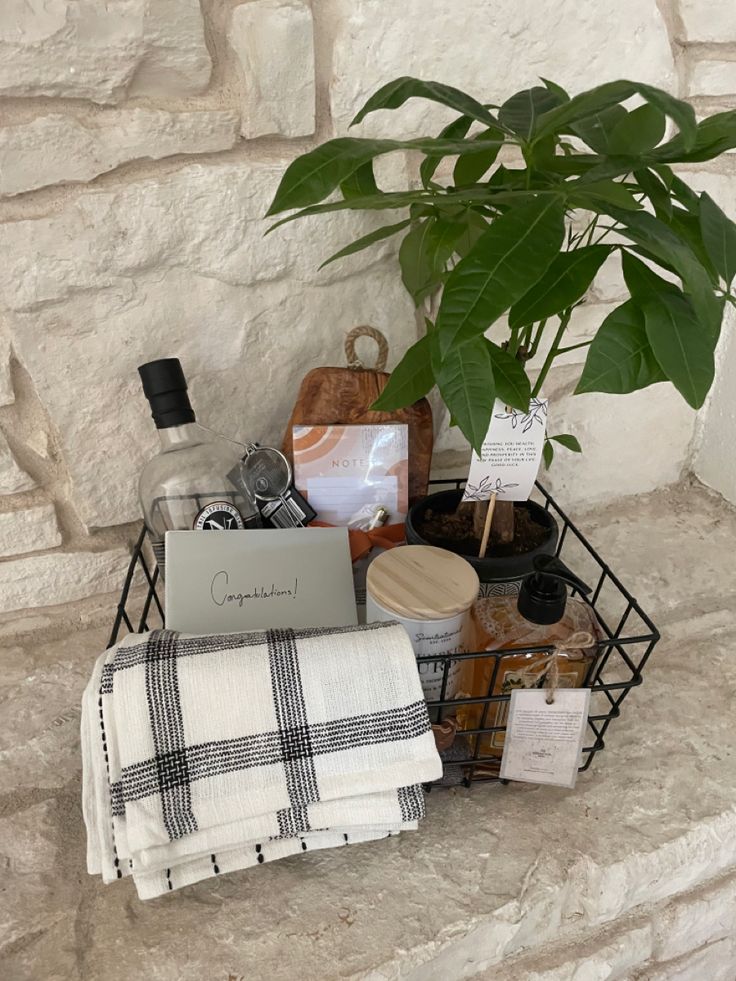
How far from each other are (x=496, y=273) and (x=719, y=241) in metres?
0.19

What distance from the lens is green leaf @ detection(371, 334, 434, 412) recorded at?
2.24 ft

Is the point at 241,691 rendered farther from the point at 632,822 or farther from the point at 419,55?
the point at 419,55

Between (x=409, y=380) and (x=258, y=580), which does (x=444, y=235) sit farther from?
(x=258, y=580)

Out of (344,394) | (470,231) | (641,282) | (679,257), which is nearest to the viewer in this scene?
(679,257)

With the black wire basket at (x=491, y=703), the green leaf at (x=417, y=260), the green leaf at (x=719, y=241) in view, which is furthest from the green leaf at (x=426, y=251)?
the black wire basket at (x=491, y=703)

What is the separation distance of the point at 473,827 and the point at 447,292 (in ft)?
1.60

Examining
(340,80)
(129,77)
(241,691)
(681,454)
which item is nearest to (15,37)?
(129,77)

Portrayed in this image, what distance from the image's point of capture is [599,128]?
55cm

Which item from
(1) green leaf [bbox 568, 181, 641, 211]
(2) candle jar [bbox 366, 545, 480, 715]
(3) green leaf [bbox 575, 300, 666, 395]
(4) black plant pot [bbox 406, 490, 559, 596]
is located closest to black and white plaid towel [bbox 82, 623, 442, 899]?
(2) candle jar [bbox 366, 545, 480, 715]

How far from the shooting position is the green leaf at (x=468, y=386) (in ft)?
1.79

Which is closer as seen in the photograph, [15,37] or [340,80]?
[15,37]

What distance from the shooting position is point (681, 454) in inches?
44.6

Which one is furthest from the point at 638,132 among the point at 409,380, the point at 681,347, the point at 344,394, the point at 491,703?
the point at 491,703

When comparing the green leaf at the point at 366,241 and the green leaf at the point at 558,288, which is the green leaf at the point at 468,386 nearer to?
the green leaf at the point at 558,288
